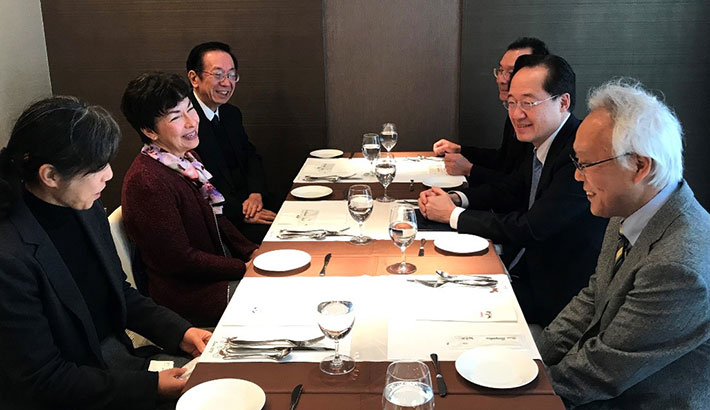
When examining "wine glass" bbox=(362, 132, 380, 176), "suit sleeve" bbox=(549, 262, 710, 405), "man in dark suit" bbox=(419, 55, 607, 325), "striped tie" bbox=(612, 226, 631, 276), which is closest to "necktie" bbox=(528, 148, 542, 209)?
"man in dark suit" bbox=(419, 55, 607, 325)

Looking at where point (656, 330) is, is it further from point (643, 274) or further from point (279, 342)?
point (279, 342)

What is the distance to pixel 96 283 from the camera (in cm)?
189

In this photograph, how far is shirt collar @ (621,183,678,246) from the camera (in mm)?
1549

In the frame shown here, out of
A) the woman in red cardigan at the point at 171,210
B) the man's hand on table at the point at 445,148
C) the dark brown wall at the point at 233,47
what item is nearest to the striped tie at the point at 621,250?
the woman in red cardigan at the point at 171,210

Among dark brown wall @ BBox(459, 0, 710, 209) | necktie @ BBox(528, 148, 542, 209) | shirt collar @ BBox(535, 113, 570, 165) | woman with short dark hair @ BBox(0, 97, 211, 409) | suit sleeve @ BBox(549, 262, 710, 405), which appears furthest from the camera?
dark brown wall @ BBox(459, 0, 710, 209)

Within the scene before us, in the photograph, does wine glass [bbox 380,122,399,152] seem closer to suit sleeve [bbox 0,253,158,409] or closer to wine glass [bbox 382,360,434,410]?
suit sleeve [bbox 0,253,158,409]

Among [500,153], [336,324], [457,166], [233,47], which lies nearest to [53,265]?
[336,324]

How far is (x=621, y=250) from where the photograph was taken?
1.67 metres

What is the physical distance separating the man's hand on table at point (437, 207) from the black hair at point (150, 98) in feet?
3.26

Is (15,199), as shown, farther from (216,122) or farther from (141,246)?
(216,122)

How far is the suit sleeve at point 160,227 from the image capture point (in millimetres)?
2229

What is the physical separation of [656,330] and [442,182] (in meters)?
1.70

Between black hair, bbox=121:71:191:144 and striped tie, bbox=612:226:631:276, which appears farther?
black hair, bbox=121:71:191:144

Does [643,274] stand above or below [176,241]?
above
